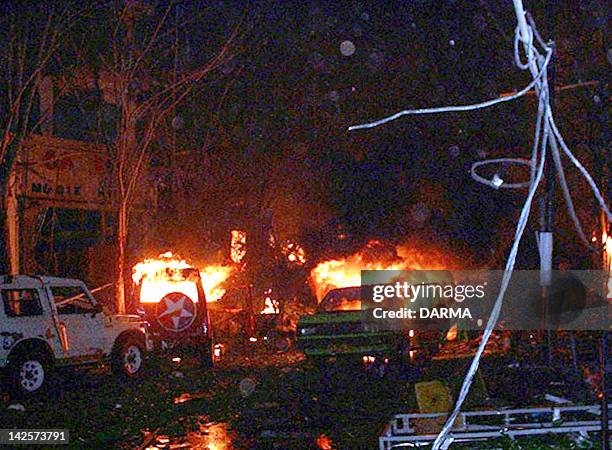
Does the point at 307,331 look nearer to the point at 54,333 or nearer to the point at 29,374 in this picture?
the point at 54,333

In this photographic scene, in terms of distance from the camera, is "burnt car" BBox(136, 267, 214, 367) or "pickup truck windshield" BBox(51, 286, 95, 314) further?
"burnt car" BBox(136, 267, 214, 367)

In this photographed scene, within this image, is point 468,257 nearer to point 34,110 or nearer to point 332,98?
point 332,98

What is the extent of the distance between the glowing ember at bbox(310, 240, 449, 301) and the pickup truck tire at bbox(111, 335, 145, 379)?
15.8 metres

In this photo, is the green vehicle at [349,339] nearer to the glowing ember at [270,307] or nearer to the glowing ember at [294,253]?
the glowing ember at [270,307]

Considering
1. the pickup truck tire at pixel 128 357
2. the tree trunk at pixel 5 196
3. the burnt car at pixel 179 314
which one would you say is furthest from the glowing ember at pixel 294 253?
the pickup truck tire at pixel 128 357

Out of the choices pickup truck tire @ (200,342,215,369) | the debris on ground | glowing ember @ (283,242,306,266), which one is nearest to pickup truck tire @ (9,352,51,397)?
the debris on ground

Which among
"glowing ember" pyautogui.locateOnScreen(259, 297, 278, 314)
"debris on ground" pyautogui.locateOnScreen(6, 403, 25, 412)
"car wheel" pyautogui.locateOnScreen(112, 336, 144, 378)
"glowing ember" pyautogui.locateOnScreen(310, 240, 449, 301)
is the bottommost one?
"debris on ground" pyautogui.locateOnScreen(6, 403, 25, 412)

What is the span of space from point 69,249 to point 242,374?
9.01m

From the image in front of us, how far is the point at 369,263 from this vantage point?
33062 mm

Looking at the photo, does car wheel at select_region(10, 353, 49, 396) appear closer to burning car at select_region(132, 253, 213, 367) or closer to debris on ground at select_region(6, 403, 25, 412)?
debris on ground at select_region(6, 403, 25, 412)

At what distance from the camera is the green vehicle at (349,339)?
16391 millimetres

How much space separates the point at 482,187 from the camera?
93.7ft

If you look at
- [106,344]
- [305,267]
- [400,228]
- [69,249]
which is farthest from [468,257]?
[106,344]

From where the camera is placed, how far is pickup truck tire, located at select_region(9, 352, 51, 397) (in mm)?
13953
